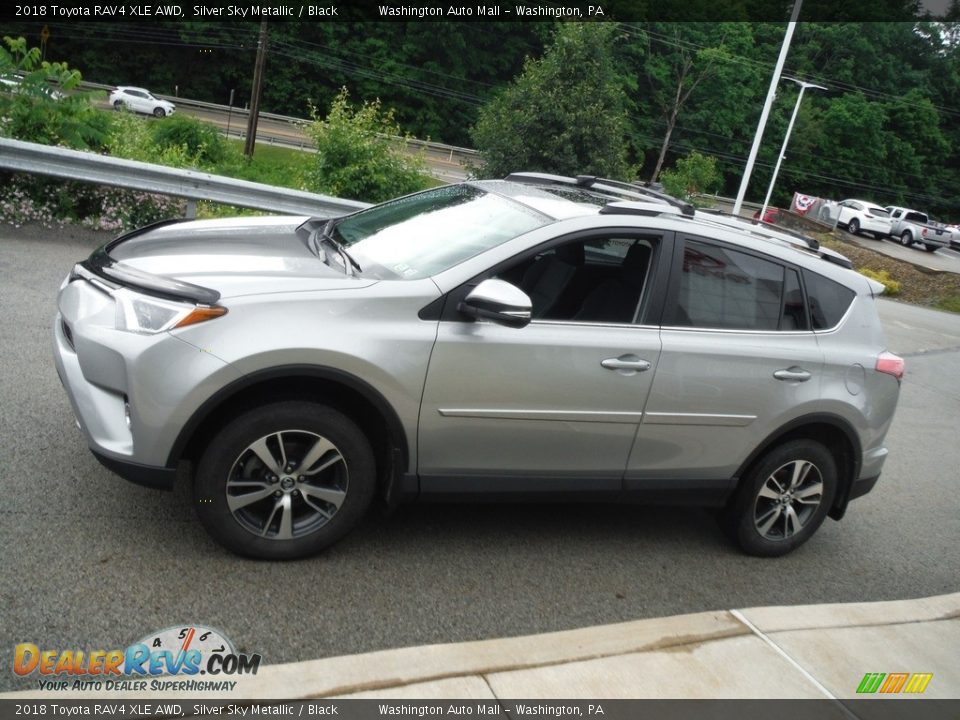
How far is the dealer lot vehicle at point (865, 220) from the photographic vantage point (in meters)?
49.9

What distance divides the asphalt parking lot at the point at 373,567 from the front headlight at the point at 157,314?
3.20 feet

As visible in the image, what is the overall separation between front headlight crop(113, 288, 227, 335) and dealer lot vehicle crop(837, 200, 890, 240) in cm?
5146

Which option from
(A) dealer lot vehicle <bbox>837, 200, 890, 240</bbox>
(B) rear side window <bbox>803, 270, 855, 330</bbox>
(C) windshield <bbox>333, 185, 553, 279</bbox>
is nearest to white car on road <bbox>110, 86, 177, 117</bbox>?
(A) dealer lot vehicle <bbox>837, 200, 890, 240</bbox>

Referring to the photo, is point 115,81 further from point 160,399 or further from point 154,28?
point 160,399

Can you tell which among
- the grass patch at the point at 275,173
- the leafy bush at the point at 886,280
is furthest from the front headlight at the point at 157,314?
the leafy bush at the point at 886,280

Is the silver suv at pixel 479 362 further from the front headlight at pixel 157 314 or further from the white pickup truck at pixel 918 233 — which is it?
the white pickup truck at pixel 918 233

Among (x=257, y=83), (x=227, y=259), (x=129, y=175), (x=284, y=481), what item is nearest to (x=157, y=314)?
(x=227, y=259)

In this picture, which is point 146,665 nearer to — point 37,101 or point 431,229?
point 431,229

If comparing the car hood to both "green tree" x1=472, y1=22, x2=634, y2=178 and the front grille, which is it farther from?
"green tree" x1=472, y1=22, x2=634, y2=178

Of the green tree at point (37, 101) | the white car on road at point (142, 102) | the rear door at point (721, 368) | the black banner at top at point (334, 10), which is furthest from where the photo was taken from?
the black banner at top at point (334, 10)

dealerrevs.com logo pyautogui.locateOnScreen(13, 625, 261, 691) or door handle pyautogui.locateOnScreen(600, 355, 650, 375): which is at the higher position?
door handle pyautogui.locateOnScreen(600, 355, 650, 375)

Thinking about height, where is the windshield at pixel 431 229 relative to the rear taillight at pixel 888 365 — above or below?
above

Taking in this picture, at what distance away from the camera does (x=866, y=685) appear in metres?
3.99

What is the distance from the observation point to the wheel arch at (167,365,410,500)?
3.75 m
